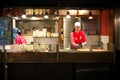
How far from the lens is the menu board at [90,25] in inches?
410

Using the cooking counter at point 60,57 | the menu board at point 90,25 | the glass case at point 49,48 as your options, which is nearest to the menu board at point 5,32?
the glass case at point 49,48

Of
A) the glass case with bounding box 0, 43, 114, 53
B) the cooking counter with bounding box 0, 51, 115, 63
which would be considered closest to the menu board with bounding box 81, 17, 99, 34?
the glass case with bounding box 0, 43, 114, 53

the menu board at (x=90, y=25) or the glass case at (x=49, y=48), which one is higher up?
the menu board at (x=90, y=25)

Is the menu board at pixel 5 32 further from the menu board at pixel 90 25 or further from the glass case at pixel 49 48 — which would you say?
the menu board at pixel 90 25

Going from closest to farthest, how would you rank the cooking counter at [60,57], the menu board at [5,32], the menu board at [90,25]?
1. the cooking counter at [60,57]
2. the menu board at [5,32]
3. the menu board at [90,25]

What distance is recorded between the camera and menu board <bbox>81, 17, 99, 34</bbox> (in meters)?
10.4

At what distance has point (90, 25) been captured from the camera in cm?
1045

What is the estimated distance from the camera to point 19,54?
718cm

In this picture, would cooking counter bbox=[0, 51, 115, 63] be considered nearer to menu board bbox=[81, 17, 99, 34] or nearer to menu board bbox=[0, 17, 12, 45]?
menu board bbox=[0, 17, 12, 45]

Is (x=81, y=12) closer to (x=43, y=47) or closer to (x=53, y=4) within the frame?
(x=53, y=4)

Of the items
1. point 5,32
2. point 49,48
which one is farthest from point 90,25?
point 5,32

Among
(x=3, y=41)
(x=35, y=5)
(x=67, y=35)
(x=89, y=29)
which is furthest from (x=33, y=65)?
(x=89, y=29)

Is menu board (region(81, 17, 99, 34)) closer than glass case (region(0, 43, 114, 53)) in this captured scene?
No

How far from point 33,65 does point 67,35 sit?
Result: 338 cm
